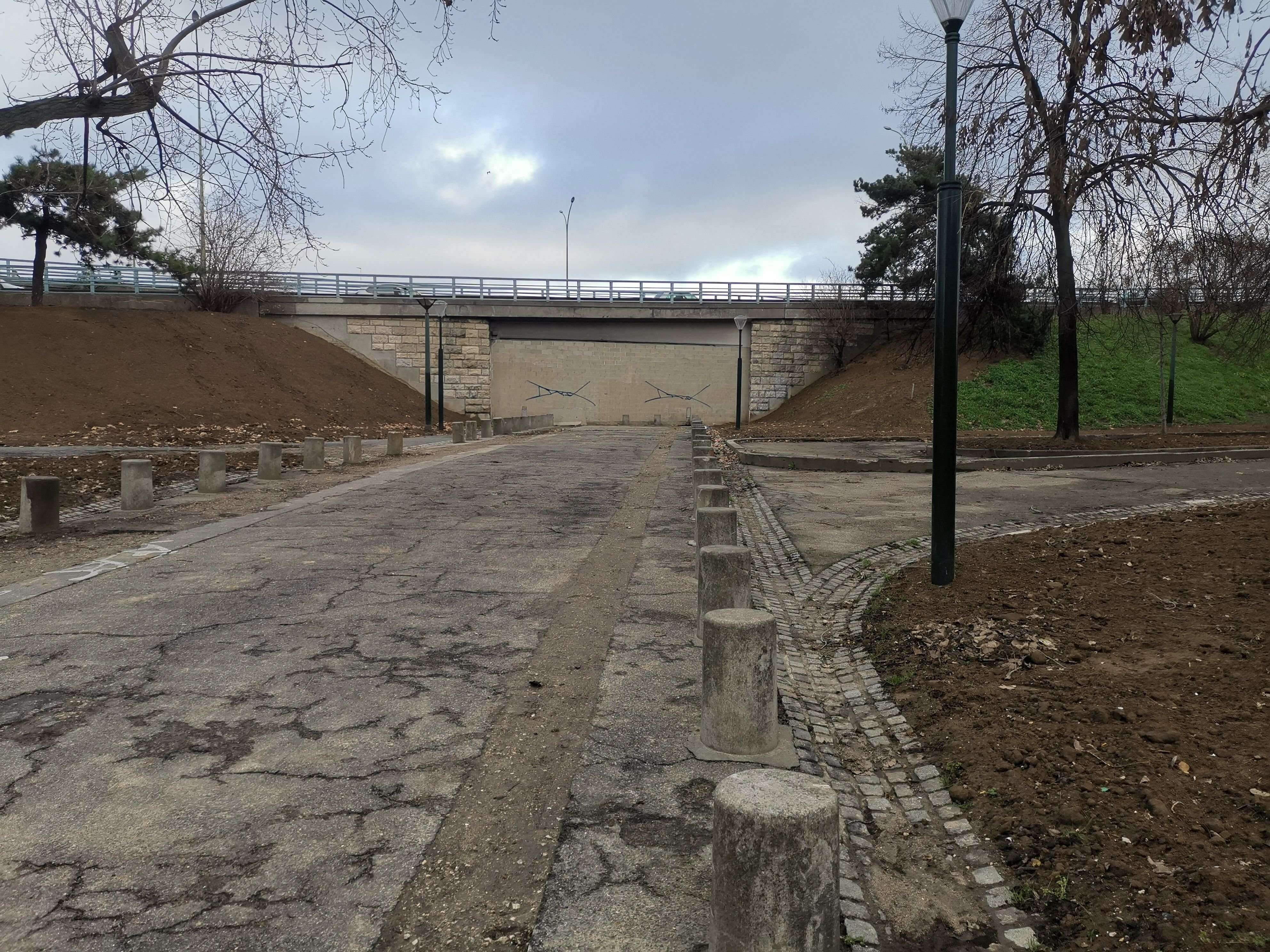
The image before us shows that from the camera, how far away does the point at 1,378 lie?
27.2 m

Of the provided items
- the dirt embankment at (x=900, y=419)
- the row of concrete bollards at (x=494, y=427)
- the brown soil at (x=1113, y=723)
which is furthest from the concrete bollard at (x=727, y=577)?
the row of concrete bollards at (x=494, y=427)

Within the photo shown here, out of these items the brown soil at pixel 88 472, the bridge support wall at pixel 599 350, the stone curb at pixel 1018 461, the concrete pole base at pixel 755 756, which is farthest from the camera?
the bridge support wall at pixel 599 350

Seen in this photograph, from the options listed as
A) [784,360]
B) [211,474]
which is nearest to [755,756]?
[211,474]

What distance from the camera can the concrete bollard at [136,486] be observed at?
422 inches

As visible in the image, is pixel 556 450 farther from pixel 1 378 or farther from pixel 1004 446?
pixel 1 378

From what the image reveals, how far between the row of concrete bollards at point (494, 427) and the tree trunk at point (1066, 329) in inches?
589

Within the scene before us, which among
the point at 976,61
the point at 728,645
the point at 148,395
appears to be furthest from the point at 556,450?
the point at 728,645

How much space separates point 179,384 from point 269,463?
18896 mm

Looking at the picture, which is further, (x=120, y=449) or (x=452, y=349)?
(x=452, y=349)

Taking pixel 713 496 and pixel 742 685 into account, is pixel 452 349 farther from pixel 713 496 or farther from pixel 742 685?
pixel 742 685

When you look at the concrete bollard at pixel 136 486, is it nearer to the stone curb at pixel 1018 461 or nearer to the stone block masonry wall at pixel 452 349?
the stone curb at pixel 1018 461

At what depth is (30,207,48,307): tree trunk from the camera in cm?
3409

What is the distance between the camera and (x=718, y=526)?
20.5 ft

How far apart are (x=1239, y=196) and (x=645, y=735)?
640cm
